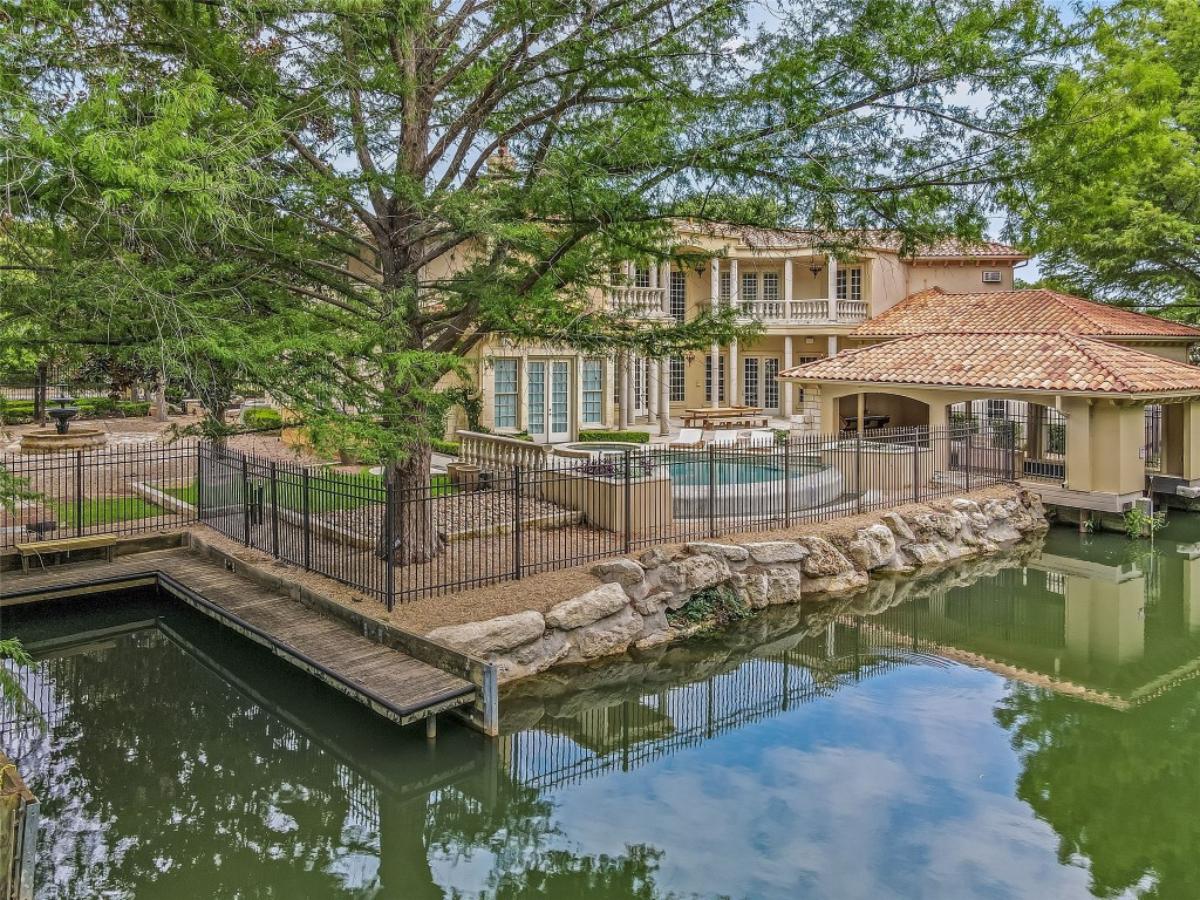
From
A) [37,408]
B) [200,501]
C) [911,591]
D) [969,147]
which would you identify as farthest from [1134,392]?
[37,408]

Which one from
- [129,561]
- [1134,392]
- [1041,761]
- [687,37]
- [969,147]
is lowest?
[1041,761]

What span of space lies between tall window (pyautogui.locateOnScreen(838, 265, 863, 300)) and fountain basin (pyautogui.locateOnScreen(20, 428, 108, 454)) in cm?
2539

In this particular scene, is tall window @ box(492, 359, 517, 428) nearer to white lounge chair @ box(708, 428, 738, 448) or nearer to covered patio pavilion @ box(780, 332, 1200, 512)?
white lounge chair @ box(708, 428, 738, 448)

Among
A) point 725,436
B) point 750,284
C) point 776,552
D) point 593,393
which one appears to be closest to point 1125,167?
point 776,552

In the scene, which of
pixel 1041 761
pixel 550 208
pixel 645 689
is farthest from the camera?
pixel 645 689

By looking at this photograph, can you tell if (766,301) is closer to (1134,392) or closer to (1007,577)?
(1134,392)

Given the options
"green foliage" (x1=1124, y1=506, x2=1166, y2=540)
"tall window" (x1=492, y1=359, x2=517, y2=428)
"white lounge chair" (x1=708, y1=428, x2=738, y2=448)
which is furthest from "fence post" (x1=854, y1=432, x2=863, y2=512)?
"tall window" (x1=492, y1=359, x2=517, y2=428)

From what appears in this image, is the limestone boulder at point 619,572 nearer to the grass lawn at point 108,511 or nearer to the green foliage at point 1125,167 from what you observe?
the green foliage at point 1125,167

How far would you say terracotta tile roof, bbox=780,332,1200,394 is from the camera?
18031 mm

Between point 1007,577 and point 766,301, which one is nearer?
point 1007,577

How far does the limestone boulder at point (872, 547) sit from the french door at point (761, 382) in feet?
60.9

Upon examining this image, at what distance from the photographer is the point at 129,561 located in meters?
13.6

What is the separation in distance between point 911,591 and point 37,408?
1234 inches

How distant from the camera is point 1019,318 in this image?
23.3 meters
